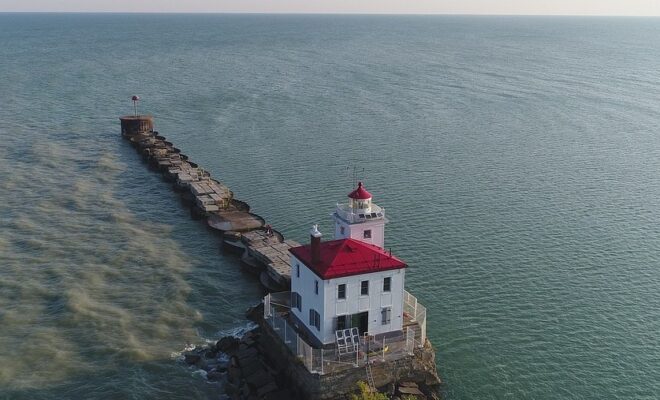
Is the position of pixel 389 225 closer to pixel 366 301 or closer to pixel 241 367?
pixel 366 301

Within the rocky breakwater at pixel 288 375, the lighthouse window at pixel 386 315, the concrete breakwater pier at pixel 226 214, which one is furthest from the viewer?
the concrete breakwater pier at pixel 226 214

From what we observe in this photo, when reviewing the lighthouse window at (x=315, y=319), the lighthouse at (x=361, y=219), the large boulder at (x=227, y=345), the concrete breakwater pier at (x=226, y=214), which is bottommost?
the large boulder at (x=227, y=345)

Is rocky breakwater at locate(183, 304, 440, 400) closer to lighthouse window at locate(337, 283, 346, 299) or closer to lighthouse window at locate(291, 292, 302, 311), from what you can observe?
lighthouse window at locate(291, 292, 302, 311)

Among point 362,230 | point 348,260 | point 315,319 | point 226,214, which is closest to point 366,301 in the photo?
point 348,260

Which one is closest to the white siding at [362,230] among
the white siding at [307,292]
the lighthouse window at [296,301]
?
the white siding at [307,292]

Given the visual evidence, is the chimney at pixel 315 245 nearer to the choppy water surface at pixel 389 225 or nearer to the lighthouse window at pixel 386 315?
the lighthouse window at pixel 386 315
